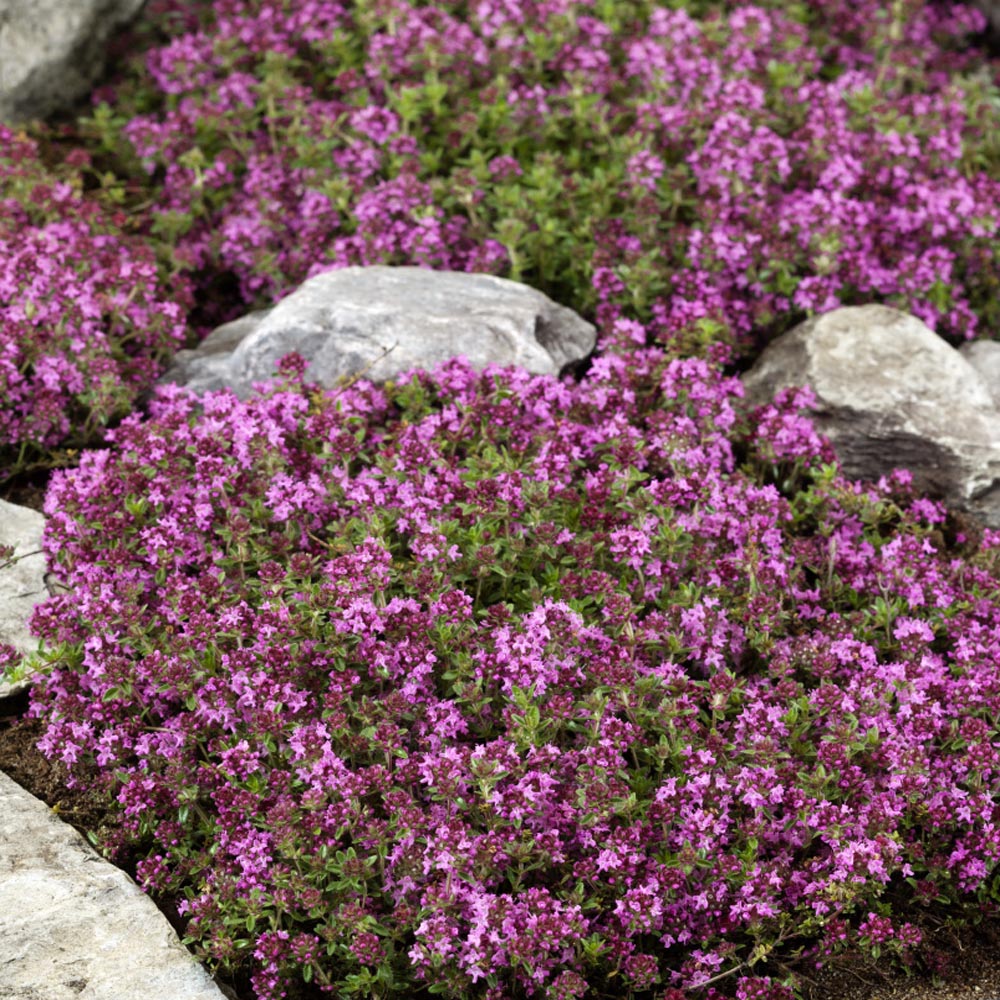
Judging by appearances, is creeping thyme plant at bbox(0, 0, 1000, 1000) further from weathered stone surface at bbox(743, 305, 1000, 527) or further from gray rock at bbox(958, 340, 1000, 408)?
weathered stone surface at bbox(743, 305, 1000, 527)

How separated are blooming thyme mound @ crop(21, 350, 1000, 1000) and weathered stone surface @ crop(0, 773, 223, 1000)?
0.47 ft

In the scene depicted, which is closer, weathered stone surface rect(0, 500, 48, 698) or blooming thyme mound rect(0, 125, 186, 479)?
weathered stone surface rect(0, 500, 48, 698)

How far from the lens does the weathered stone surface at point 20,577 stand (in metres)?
5.37

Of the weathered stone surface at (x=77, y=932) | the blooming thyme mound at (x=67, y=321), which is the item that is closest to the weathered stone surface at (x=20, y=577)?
the blooming thyme mound at (x=67, y=321)

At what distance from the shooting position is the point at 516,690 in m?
4.57

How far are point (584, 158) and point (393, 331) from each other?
6.71ft

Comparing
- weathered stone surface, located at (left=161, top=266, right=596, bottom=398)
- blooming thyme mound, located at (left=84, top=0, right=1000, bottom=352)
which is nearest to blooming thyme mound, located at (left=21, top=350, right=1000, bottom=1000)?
weathered stone surface, located at (left=161, top=266, right=596, bottom=398)

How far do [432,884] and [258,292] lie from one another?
14.3ft

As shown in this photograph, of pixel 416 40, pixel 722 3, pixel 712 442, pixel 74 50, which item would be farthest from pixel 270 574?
pixel 722 3

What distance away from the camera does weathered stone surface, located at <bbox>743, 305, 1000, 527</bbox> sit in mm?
6305

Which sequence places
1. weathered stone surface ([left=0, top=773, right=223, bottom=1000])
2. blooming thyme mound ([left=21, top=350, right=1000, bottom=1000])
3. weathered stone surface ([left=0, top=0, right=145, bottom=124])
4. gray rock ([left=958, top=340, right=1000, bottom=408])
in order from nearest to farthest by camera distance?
weathered stone surface ([left=0, top=773, right=223, bottom=1000]), blooming thyme mound ([left=21, top=350, right=1000, bottom=1000]), gray rock ([left=958, top=340, right=1000, bottom=408]), weathered stone surface ([left=0, top=0, right=145, bottom=124])

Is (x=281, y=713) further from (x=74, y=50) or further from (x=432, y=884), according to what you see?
(x=74, y=50)

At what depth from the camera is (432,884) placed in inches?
170

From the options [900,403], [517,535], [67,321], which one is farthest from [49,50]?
[900,403]
